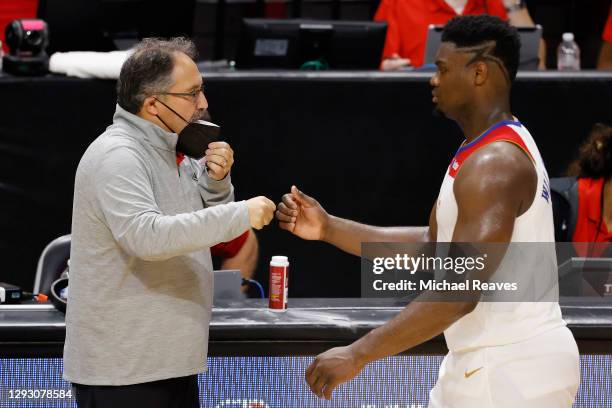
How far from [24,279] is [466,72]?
2.93m

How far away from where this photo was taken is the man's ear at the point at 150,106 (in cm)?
277

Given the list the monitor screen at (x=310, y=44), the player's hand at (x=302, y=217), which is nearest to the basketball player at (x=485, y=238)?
the player's hand at (x=302, y=217)

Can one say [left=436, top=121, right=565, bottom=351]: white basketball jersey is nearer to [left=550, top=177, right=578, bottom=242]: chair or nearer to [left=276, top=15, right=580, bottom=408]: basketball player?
[left=276, top=15, right=580, bottom=408]: basketball player

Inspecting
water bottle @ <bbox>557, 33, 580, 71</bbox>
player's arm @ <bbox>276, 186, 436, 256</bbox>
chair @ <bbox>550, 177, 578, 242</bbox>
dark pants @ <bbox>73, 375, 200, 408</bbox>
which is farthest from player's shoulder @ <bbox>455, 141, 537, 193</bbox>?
water bottle @ <bbox>557, 33, 580, 71</bbox>

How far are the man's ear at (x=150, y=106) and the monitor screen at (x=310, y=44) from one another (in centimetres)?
281

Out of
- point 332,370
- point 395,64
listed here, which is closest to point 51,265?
point 332,370

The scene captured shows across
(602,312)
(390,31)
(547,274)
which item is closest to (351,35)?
(390,31)

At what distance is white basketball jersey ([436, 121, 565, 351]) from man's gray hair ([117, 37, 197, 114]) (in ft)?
2.54

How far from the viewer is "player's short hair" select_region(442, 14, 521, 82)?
2.75 m

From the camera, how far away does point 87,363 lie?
266 centimetres

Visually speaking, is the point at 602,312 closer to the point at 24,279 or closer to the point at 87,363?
the point at 87,363

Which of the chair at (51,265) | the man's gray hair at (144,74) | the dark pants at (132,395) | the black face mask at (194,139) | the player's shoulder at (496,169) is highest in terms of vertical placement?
the man's gray hair at (144,74)

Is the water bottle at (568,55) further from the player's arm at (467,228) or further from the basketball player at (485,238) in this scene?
the player's arm at (467,228)

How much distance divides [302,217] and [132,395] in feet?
2.59
